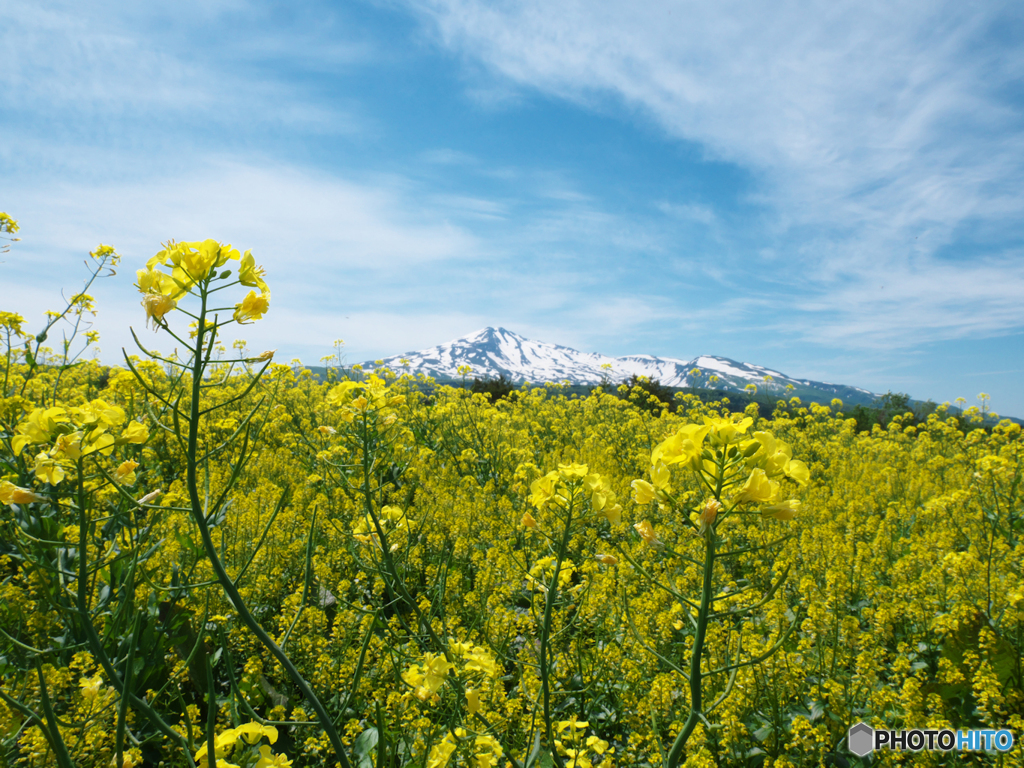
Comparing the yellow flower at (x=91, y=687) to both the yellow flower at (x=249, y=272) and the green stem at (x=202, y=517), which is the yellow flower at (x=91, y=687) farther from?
the yellow flower at (x=249, y=272)

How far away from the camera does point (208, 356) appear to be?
4.24 feet

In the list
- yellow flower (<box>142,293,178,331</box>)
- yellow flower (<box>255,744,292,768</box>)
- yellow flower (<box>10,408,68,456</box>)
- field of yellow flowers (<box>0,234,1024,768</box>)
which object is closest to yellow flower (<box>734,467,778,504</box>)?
field of yellow flowers (<box>0,234,1024,768</box>)

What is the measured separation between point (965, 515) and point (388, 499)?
5645 mm

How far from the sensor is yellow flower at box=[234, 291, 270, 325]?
4.69 ft

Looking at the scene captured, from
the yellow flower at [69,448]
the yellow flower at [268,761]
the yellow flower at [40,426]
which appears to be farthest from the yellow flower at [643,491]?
the yellow flower at [40,426]

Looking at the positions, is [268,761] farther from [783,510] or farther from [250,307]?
[783,510]

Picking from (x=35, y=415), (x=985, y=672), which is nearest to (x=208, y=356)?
(x=35, y=415)

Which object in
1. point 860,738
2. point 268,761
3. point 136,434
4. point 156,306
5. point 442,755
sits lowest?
point 860,738

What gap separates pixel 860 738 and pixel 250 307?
10.7 feet

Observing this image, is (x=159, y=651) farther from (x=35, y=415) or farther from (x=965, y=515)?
(x=965, y=515)

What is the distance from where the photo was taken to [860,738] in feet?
7.66

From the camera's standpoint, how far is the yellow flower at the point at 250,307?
1.43 meters

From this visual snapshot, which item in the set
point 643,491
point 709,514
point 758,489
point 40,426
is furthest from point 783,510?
point 40,426

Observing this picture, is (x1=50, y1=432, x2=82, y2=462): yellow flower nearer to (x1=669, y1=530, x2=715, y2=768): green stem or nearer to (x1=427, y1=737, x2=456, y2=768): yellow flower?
(x1=427, y1=737, x2=456, y2=768): yellow flower
